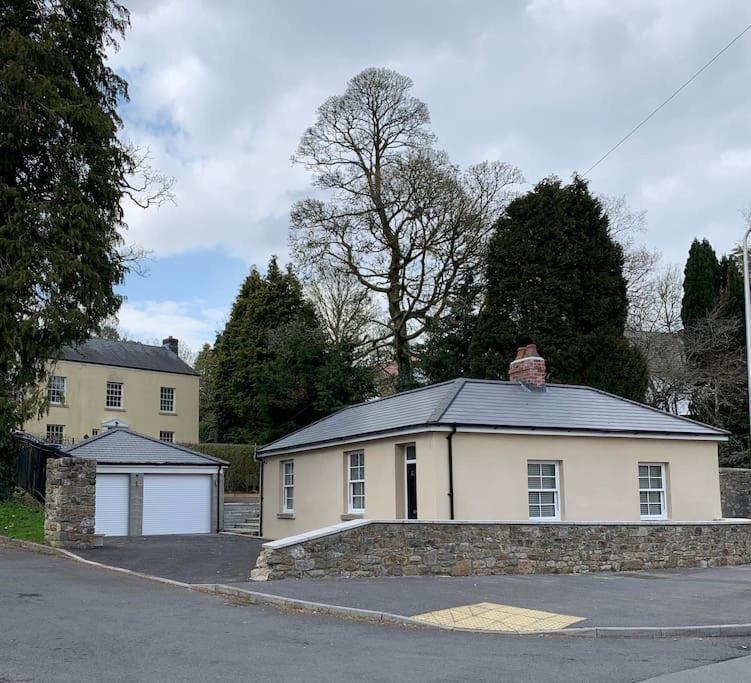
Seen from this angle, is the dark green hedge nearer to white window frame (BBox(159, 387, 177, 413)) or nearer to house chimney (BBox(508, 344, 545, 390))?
white window frame (BBox(159, 387, 177, 413))

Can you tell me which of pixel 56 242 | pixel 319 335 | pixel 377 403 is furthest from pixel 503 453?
pixel 319 335

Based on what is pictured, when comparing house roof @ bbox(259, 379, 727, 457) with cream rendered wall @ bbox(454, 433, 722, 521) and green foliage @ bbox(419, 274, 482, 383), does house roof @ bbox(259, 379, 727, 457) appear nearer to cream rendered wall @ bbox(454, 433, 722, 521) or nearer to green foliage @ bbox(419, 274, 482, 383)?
cream rendered wall @ bbox(454, 433, 722, 521)

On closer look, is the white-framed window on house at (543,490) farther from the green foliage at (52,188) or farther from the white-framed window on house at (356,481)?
the green foliage at (52,188)

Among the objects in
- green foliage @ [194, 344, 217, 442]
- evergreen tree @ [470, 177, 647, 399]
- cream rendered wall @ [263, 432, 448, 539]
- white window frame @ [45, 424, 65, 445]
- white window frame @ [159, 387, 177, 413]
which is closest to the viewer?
cream rendered wall @ [263, 432, 448, 539]

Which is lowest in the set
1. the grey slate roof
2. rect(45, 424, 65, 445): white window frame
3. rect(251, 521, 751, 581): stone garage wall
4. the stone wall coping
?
rect(251, 521, 751, 581): stone garage wall

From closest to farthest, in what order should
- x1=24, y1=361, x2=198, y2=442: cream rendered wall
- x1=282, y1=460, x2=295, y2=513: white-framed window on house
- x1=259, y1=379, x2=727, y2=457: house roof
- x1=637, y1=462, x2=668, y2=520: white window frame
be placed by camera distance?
x1=259, y1=379, x2=727, y2=457: house roof
x1=637, y1=462, x2=668, y2=520: white window frame
x1=282, y1=460, x2=295, y2=513: white-framed window on house
x1=24, y1=361, x2=198, y2=442: cream rendered wall

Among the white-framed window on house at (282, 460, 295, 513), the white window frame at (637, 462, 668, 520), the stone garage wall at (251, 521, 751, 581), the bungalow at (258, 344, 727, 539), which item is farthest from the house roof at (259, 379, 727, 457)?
the stone garage wall at (251, 521, 751, 581)

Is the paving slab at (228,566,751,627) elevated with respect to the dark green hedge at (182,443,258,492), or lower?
lower

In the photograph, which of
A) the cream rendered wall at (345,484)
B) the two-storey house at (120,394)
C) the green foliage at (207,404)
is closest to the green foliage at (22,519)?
the cream rendered wall at (345,484)

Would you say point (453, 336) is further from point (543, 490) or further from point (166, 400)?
point (166, 400)

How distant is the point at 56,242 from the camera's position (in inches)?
917

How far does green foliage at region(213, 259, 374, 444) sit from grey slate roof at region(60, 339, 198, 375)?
11.1ft

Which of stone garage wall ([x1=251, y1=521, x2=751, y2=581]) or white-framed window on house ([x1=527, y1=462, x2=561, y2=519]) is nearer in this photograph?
stone garage wall ([x1=251, y1=521, x2=751, y2=581])

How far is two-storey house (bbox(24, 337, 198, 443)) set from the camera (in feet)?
150
